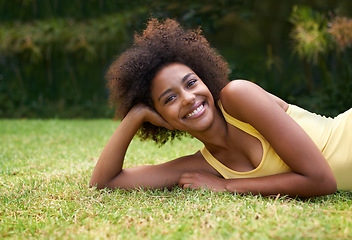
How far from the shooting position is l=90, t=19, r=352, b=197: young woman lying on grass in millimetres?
2205

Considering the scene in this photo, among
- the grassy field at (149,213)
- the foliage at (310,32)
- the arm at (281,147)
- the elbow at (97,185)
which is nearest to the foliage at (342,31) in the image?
the foliage at (310,32)

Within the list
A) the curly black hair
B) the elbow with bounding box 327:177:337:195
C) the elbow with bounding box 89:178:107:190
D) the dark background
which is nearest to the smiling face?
the curly black hair

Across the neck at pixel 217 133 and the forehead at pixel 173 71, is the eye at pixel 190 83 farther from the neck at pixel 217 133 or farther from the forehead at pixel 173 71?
the neck at pixel 217 133

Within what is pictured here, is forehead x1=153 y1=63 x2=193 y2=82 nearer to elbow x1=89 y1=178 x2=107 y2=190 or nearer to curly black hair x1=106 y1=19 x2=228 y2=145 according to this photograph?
curly black hair x1=106 y1=19 x2=228 y2=145

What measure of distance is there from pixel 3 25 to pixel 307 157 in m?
10.5

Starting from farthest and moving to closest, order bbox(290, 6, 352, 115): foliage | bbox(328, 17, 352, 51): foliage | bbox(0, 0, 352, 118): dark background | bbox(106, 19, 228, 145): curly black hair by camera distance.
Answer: bbox(0, 0, 352, 118): dark background
bbox(328, 17, 352, 51): foliage
bbox(290, 6, 352, 115): foliage
bbox(106, 19, 228, 145): curly black hair

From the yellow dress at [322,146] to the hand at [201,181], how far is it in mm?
116

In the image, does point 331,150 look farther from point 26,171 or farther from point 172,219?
point 26,171

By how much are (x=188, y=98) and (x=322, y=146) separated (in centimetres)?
90

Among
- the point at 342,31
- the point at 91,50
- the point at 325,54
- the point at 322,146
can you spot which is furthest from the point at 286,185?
the point at 91,50

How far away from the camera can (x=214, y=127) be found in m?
2.49

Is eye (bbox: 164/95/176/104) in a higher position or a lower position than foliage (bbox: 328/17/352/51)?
lower

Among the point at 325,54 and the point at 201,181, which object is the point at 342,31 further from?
the point at 201,181

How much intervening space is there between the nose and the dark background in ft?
21.9
